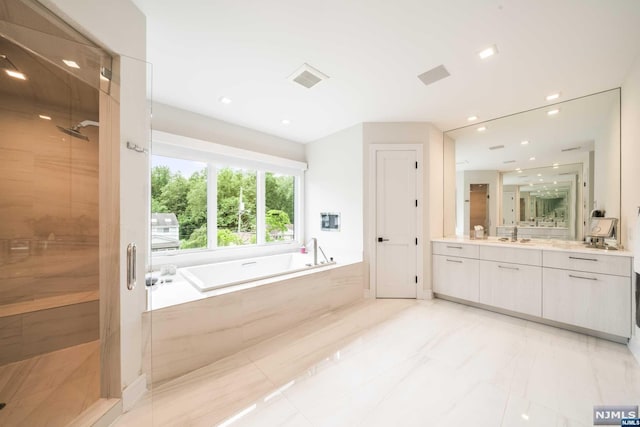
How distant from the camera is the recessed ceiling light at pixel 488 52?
1.79 metres

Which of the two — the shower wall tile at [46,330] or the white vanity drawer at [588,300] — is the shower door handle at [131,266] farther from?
the white vanity drawer at [588,300]

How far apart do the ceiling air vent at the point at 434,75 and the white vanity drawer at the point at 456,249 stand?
203 centimetres

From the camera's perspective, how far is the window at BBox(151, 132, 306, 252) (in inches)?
112

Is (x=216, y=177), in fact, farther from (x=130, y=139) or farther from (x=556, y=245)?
(x=556, y=245)

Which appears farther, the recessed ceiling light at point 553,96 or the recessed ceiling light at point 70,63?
the recessed ceiling light at point 553,96

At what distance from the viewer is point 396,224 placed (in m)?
3.29

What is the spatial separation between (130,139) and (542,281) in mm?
3960

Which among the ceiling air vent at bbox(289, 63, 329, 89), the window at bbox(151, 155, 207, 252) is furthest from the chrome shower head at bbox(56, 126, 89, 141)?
the ceiling air vent at bbox(289, 63, 329, 89)

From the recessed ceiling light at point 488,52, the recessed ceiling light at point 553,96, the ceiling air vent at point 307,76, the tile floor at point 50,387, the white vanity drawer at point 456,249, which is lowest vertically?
the tile floor at point 50,387

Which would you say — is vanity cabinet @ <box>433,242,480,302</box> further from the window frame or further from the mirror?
the window frame

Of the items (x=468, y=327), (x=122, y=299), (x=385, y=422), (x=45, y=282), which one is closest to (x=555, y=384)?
(x=468, y=327)

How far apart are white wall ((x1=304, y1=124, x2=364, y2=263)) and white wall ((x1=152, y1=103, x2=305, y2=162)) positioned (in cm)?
48

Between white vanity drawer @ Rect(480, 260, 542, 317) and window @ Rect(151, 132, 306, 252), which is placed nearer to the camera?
white vanity drawer @ Rect(480, 260, 542, 317)

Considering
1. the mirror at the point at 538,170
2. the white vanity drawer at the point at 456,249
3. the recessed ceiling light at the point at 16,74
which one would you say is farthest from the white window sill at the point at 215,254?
the mirror at the point at 538,170
